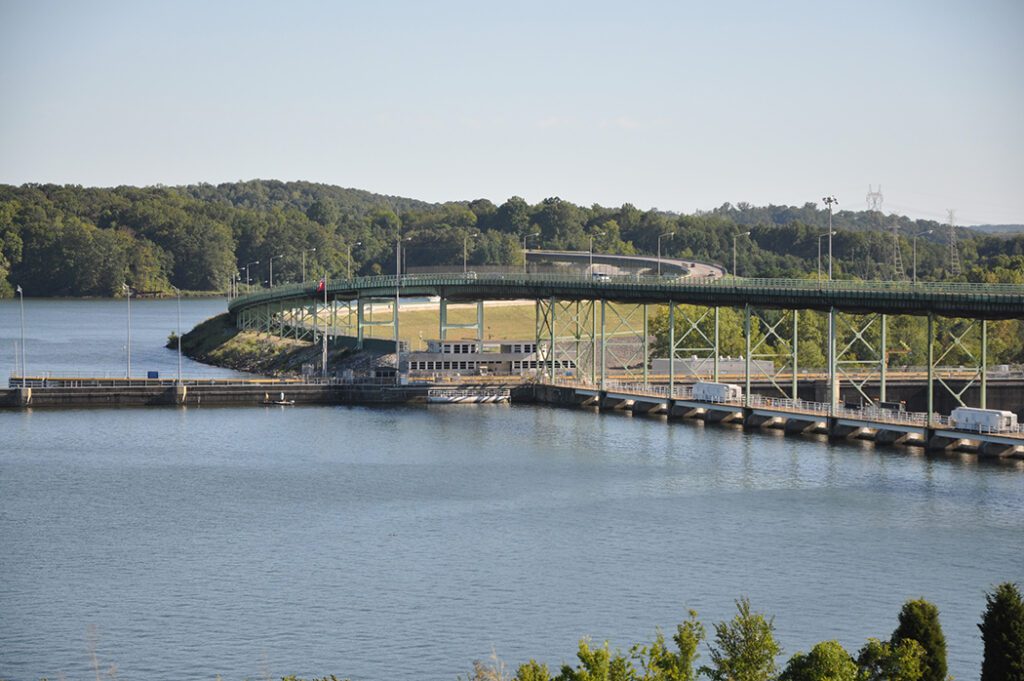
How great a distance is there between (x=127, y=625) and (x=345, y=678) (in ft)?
28.7

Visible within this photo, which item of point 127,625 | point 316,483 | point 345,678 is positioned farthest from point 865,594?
point 316,483

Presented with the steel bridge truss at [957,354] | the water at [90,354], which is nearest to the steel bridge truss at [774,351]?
the steel bridge truss at [957,354]

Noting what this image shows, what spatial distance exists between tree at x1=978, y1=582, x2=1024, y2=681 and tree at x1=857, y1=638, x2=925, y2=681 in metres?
1.54

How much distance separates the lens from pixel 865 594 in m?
53.8

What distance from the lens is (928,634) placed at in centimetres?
3762

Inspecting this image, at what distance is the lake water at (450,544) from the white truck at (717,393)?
624 cm

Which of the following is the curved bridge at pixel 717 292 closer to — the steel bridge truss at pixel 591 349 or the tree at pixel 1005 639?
the steel bridge truss at pixel 591 349

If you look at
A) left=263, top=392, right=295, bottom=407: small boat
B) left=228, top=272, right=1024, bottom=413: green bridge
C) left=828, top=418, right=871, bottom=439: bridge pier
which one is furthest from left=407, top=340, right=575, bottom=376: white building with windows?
left=828, top=418, right=871, bottom=439: bridge pier

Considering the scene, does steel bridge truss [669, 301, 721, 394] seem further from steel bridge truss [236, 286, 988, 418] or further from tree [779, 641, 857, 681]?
tree [779, 641, 857, 681]

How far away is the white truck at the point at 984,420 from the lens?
83.0m

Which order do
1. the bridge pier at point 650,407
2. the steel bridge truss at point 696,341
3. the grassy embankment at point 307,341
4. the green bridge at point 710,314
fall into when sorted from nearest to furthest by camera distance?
the green bridge at point 710,314 → the bridge pier at point 650,407 → the steel bridge truss at point 696,341 → the grassy embankment at point 307,341

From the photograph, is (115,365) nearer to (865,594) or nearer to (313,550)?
(313,550)

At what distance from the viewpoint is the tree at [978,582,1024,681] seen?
120 feet

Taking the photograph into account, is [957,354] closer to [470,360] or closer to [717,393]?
[717,393]
